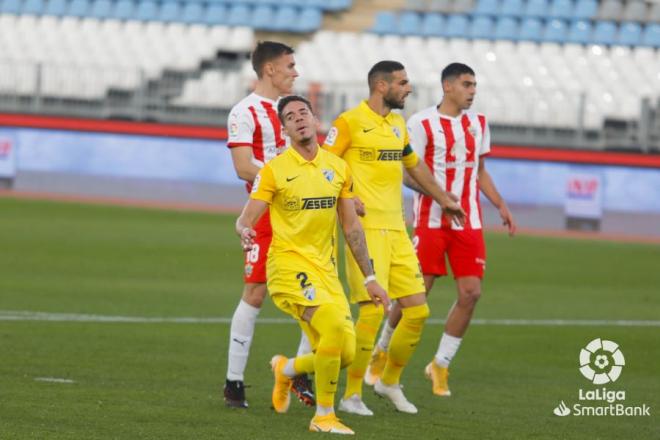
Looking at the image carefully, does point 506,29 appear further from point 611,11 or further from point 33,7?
point 33,7

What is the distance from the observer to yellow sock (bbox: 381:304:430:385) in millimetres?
9320

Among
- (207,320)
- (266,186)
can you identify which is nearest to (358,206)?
(266,186)

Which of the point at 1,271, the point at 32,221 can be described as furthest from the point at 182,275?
the point at 32,221

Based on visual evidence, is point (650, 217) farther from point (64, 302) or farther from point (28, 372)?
point (28, 372)

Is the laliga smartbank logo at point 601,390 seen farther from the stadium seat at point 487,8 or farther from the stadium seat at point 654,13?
the stadium seat at point 487,8

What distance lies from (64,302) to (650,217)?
47.0 feet

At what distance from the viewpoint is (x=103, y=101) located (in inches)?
1146

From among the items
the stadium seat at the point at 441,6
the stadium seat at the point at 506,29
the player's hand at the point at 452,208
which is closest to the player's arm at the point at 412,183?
the player's hand at the point at 452,208

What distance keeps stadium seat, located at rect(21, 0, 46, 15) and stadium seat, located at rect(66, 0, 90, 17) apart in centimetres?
74

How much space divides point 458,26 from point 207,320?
2073 cm

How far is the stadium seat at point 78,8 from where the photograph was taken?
36.1 metres

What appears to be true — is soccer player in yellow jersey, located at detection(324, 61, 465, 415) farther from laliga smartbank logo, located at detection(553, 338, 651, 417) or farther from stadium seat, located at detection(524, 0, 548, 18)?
stadium seat, located at detection(524, 0, 548, 18)

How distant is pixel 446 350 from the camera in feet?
33.5

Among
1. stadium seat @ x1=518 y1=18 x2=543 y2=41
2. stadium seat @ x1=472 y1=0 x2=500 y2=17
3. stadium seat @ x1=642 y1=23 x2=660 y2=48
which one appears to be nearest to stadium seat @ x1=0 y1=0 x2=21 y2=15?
stadium seat @ x1=472 y1=0 x2=500 y2=17
